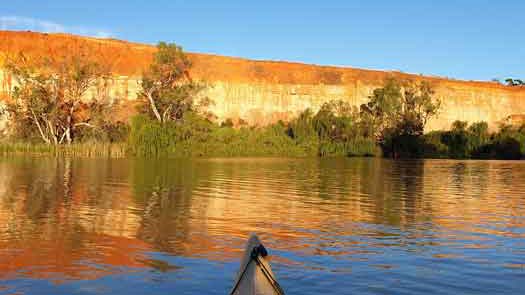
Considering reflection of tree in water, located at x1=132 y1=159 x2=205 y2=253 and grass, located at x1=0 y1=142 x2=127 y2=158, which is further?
grass, located at x1=0 y1=142 x2=127 y2=158

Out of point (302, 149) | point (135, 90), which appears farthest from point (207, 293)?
point (135, 90)

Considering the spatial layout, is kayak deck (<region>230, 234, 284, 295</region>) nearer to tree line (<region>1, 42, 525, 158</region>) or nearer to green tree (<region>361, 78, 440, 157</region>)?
tree line (<region>1, 42, 525, 158</region>)

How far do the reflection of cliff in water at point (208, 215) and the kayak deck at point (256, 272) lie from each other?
3437mm

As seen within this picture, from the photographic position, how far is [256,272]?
188 inches

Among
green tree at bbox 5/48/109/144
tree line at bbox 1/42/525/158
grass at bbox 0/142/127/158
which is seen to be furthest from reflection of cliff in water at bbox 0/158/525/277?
tree line at bbox 1/42/525/158

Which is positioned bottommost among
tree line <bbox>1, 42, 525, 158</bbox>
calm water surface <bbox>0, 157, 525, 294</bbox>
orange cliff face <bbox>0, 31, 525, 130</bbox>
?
calm water surface <bbox>0, 157, 525, 294</bbox>

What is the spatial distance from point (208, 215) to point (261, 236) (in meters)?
2.62

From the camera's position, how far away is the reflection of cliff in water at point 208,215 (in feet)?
30.2

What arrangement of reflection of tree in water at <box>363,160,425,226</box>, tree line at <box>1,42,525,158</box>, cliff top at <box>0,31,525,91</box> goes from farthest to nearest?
cliff top at <box>0,31,525,91</box> < tree line at <box>1,42,525,158</box> < reflection of tree in water at <box>363,160,425,226</box>

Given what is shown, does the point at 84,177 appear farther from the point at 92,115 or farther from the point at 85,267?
the point at 92,115

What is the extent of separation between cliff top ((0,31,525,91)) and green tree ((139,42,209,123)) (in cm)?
1029

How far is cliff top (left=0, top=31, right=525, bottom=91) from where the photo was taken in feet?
204

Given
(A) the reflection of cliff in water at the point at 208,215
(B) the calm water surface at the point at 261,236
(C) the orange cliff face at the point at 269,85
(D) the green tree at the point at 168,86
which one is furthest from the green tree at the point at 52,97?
(B) the calm water surface at the point at 261,236

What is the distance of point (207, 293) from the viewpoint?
22.8 ft
